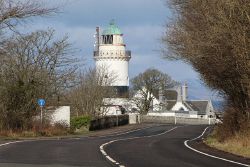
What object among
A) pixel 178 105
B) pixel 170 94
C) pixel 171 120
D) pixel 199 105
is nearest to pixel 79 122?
pixel 171 120

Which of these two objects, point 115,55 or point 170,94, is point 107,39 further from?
point 170,94

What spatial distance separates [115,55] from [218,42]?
76.7m

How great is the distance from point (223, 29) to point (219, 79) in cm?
674

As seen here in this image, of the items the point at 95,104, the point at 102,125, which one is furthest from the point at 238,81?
the point at 95,104

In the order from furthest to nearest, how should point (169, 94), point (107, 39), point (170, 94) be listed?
point (170, 94)
point (169, 94)
point (107, 39)

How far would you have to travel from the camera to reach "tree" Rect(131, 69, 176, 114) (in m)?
99.2

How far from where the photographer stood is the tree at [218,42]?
24703 millimetres

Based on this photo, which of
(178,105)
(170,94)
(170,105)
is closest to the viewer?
(170,94)

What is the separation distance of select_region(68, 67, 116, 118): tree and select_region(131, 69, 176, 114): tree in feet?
81.2

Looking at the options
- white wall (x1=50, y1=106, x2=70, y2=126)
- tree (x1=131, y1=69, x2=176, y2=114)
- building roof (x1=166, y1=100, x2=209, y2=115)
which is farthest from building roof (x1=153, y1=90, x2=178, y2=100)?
white wall (x1=50, y1=106, x2=70, y2=126)

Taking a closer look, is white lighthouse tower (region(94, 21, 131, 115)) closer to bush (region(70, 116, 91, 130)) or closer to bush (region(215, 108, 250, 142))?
bush (region(70, 116, 91, 130))

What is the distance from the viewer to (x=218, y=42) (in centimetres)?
2605

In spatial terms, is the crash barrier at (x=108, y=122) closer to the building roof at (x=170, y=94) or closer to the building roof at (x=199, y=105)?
the building roof at (x=170, y=94)

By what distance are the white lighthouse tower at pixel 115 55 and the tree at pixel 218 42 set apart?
64.9 meters
